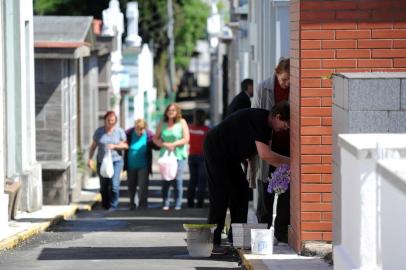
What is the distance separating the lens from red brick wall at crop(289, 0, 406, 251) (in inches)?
464

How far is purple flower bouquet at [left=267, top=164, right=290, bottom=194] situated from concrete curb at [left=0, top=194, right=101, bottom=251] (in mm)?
3146

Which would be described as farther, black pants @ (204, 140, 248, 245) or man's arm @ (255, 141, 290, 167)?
black pants @ (204, 140, 248, 245)

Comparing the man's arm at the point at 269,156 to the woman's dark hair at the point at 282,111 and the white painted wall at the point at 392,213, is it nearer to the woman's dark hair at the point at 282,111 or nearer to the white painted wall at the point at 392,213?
the woman's dark hair at the point at 282,111

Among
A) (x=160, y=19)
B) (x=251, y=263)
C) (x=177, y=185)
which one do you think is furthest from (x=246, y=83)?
(x=160, y=19)

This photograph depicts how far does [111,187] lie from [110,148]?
2.40 ft

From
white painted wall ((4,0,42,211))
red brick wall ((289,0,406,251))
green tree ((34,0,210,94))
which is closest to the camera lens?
red brick wall ((289,0,406,251))

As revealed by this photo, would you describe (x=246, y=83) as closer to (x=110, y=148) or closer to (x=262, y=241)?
(x=110, y=148)

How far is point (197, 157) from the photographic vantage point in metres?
21.7

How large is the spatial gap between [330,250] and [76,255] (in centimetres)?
278

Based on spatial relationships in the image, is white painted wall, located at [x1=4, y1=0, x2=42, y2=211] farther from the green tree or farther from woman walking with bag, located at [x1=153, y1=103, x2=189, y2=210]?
the green tree

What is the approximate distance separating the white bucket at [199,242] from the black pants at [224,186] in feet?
2.29

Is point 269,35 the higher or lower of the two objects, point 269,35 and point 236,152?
the higher

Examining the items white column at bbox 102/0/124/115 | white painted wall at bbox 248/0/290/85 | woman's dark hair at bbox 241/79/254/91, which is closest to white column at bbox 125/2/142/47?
white column at bbox 102/0/124/115

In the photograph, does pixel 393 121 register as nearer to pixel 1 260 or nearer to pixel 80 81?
pixel 1 260
